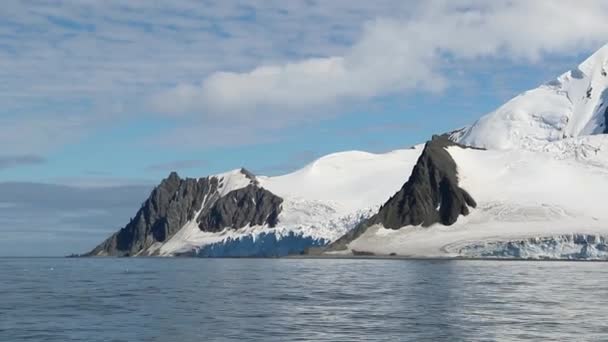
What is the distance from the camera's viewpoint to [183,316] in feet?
217

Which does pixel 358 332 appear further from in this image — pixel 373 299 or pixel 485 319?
pixel 373 299

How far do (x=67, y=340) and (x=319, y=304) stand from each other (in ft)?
82.3

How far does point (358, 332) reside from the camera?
56000 millimetres

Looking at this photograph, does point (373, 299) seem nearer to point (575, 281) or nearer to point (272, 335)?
point (272, 335)

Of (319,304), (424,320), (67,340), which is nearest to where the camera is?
(67,340)

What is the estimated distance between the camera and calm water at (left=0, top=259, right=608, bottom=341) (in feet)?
182

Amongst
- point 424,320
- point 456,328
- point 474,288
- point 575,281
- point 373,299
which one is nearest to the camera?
point 456,328

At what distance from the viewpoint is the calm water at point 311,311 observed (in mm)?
55469

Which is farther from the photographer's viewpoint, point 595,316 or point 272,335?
point 595,316

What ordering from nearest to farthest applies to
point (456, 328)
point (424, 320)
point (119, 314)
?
point (456, 328) < point (424, 320) < point (119, 314)

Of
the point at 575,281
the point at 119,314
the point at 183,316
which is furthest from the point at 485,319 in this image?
the point at 575,281

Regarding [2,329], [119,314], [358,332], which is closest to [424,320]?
[358,332]

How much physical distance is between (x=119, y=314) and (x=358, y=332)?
63.6 feet

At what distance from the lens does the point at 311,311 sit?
68375mm
